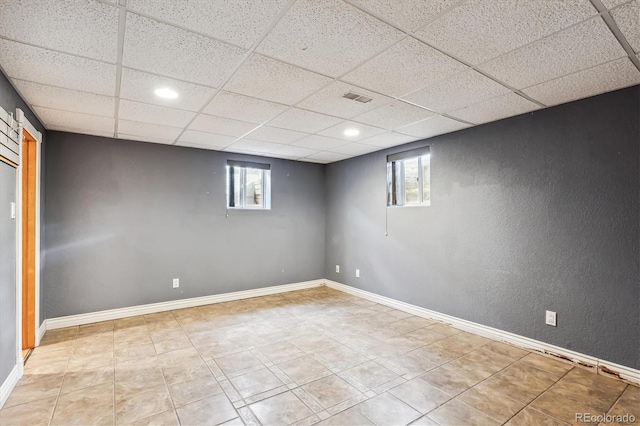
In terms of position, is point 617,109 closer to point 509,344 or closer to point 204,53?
point 509,344

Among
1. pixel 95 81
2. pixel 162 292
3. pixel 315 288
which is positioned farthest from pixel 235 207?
pixel 95 81

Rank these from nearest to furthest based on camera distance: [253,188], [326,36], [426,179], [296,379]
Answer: [326,36]
[296,379]
[426,179]
[253,188]

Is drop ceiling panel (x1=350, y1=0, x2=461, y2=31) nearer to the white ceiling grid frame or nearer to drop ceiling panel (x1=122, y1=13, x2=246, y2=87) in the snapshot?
drop ceiling panel (x1=122, y1=13, x2=246, y2=87)

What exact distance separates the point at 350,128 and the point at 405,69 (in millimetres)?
1462

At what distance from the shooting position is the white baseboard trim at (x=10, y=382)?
2.18 metres

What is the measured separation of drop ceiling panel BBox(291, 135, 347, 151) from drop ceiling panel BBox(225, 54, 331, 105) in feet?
4.32

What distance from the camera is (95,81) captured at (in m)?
2.40

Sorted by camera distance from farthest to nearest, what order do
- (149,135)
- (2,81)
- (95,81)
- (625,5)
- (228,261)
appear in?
(228,261)
(149,135)
(95,81)
(2,81)
(625,5)

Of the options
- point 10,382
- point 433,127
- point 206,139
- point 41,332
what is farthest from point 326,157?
point 10,382

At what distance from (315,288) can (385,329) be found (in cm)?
228

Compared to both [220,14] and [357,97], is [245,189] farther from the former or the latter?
[220,14]

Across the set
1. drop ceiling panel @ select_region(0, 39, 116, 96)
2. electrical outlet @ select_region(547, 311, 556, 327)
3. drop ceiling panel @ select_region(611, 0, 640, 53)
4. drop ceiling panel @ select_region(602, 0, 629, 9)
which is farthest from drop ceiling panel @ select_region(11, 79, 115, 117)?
electrical outlet @ select_region(547, 311, 556, 327)

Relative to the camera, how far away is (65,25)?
67.1 inches

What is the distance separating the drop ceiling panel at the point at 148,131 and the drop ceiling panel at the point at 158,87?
81 cm
